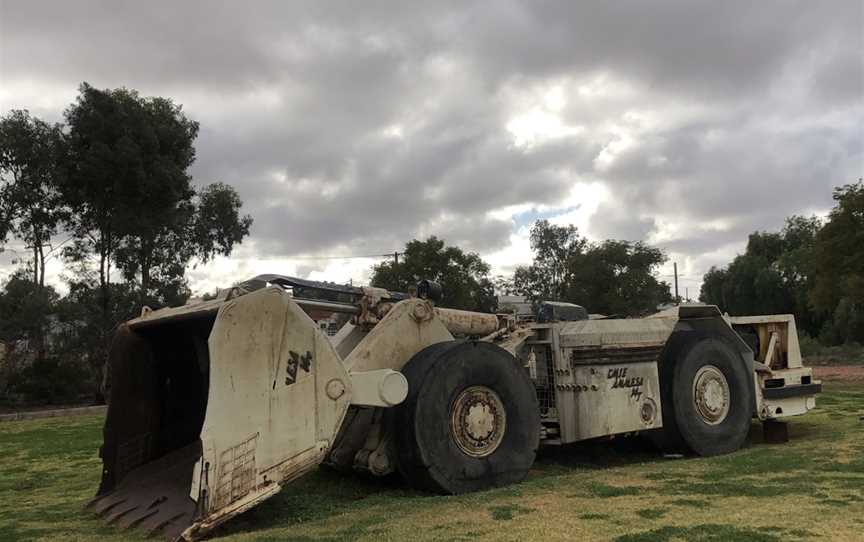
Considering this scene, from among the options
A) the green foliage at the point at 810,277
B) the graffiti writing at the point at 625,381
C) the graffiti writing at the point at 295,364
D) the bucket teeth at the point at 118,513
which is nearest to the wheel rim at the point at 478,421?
the graffiti writing at the point at 295,364

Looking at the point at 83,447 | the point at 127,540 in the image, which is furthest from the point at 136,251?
the point at 127,540

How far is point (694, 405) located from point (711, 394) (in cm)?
33

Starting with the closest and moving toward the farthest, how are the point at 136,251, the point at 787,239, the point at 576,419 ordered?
the point at 576,419 < the point at 136,251 < the point at 787,239

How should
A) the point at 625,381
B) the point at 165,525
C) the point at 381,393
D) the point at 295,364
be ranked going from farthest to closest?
1. the point at 625,381
2. the point at 381,393
3. the point at 295,364
4. the point at 165,525

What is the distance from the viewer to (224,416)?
5.11m

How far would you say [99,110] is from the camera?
26875mm

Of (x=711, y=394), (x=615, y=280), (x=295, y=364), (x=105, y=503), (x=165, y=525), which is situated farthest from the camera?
(x=615, y=280)

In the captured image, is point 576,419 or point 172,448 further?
point 576,419

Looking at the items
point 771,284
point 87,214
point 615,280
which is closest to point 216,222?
point 87,214

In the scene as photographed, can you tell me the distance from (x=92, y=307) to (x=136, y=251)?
318 centimetres

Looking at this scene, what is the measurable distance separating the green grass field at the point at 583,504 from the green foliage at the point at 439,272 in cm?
3333

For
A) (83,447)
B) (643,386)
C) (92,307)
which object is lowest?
(83,447)

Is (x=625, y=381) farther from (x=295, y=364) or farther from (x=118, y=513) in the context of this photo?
(x=118, y=513)

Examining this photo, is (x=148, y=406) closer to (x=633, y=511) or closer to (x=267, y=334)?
(x=267, y=334)
